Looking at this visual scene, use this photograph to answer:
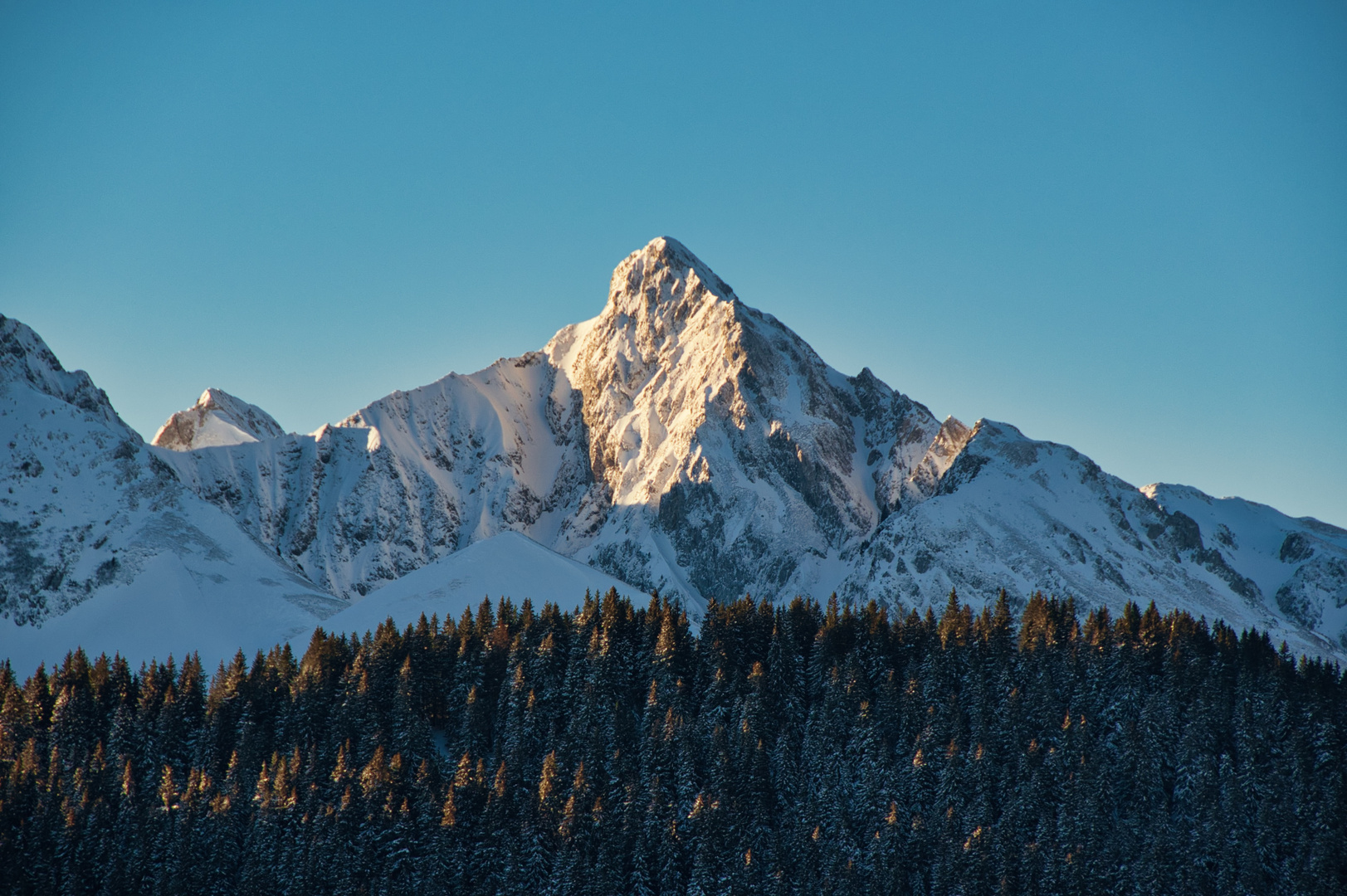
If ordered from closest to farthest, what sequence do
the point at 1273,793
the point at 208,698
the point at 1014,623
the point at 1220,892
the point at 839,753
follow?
1. the point at 1220,892
2. the point at 1273,793
3. the point at 839,753
4. the point at 208,698
5. the point at 1014,623

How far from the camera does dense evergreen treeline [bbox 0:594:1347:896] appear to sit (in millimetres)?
118812

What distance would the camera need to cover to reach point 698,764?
131 meters

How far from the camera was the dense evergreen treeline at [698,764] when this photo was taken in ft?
390

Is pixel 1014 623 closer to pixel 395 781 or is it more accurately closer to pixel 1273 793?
pixel 1273 793

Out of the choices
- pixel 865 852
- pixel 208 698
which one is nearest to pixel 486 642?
pixel 208 698

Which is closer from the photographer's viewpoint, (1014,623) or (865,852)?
(865,852)

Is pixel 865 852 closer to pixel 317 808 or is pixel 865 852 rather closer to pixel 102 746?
pixel 317 808

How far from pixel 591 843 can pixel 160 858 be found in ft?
136

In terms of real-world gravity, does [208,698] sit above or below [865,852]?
above

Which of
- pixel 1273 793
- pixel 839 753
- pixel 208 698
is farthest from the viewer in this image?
pixel 208 698

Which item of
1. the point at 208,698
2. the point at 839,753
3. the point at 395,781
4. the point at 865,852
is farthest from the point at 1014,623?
the point at 208,698

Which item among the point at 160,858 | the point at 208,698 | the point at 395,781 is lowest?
the point at 160,858

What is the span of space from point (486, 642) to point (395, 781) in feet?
91.6

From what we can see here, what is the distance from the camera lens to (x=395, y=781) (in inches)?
4985
